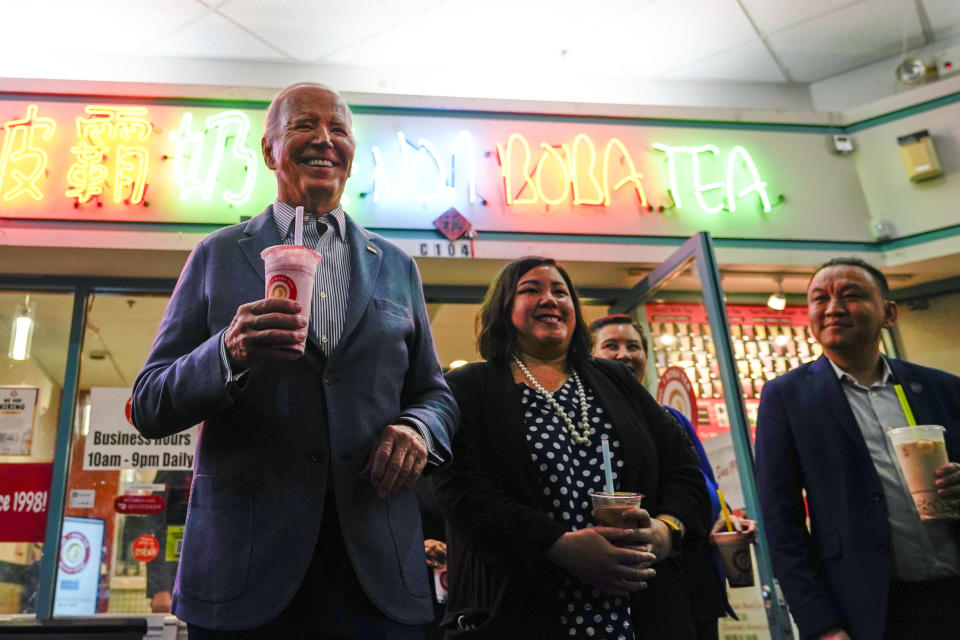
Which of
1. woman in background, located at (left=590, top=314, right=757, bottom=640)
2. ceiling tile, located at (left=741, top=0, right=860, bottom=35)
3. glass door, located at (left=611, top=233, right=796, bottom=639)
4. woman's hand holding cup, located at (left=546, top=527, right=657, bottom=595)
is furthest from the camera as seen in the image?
ceiling tile, located at (left=741, top=0, right=860, bottom=35)

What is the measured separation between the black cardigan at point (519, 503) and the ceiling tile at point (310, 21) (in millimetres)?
3653

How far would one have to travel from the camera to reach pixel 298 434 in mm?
1314

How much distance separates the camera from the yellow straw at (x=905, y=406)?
2.31 m

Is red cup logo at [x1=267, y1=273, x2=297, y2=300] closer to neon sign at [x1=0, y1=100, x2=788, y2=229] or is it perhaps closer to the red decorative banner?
neon sign at [x1=0, y1=100, x2=788, y2=229]

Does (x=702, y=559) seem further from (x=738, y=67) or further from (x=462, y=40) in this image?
(x=738, y=67)

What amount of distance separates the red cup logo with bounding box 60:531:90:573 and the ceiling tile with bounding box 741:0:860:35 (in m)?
5.37

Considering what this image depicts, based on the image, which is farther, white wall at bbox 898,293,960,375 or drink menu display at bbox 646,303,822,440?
white wall at bbox 898,293,960,375

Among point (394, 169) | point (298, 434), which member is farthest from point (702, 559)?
point (394, 169)

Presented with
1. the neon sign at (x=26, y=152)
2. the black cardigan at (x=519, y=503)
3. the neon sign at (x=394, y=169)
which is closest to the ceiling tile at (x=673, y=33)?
the neon sign at (x=394, y=169)

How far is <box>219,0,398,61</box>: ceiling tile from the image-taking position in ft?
15.9

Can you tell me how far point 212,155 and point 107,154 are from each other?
Result: 61cm

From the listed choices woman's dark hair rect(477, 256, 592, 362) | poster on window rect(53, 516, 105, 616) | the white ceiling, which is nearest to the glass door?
woman's dark hair rect(477, 256, 592, 362)

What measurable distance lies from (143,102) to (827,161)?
15.3ft

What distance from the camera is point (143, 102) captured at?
4.71m
